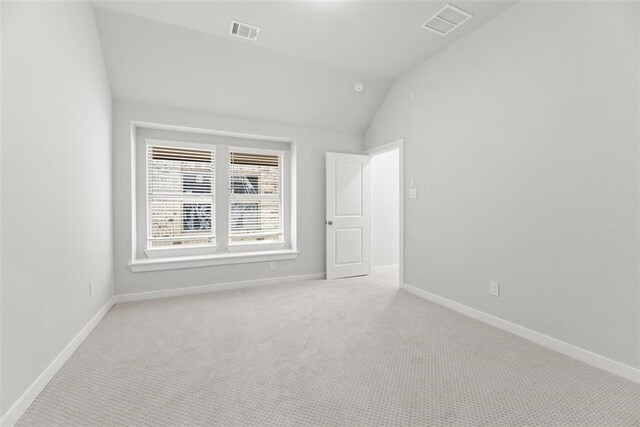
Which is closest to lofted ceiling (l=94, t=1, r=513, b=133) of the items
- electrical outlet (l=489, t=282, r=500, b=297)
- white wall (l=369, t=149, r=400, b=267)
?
white wall (l=369, t=149, r=400, b=267)

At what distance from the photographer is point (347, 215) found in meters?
4.59

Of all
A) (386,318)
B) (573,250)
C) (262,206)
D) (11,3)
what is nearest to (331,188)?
(262,206)

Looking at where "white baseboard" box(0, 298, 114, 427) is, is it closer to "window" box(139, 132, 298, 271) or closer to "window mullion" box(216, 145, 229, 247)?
"window" box(139, 132, 298, 271)

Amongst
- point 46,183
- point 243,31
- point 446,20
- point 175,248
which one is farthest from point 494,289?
point 175,248

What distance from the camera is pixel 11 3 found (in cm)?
151

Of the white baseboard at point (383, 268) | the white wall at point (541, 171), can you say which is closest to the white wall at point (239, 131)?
the white baseboard at point (383, 268)

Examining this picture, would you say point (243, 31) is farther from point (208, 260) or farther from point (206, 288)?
point (206, 288)

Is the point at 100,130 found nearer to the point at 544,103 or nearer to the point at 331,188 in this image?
the point at 331,188

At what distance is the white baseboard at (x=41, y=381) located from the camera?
1.46 metres

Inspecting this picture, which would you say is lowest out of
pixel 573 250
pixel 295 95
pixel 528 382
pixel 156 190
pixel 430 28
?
pixel 528 382

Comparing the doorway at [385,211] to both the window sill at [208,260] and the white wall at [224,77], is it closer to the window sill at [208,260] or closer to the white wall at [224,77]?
the white wall at [224,77]

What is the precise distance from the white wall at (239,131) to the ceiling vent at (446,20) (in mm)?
2040

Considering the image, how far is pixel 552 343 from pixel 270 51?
3885mm

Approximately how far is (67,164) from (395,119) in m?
3.62
